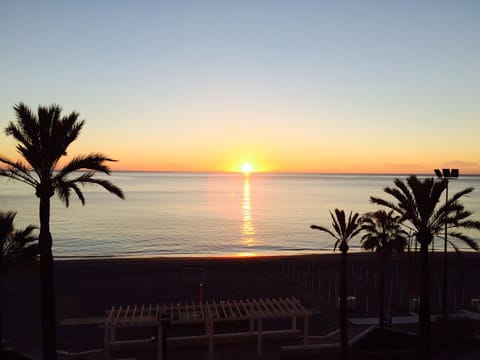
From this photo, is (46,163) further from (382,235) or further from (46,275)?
(382,235)

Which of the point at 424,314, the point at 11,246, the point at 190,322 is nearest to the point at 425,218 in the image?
the point at 424,314

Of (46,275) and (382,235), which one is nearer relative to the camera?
(46,275)

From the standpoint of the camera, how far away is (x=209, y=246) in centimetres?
6531

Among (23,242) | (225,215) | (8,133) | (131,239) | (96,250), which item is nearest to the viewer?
(8,133)

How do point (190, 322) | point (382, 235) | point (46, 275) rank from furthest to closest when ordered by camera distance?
point (382, 235) < point (190, 322) < point (46, 275)

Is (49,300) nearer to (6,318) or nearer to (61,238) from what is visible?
(6,318)

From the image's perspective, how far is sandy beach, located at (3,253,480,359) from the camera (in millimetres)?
22922

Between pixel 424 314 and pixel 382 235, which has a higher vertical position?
pixel 382 235

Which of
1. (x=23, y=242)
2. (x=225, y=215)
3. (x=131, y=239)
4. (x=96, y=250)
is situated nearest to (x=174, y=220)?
(x=225, y=215)

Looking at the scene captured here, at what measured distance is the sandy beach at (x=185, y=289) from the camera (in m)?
22.9

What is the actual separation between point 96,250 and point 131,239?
30.8 feet

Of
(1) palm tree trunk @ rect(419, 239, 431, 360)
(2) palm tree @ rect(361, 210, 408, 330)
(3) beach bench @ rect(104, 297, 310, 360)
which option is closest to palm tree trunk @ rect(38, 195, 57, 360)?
(3) beach bench @ rect(104, 297, 310, 360)

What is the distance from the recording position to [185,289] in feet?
107

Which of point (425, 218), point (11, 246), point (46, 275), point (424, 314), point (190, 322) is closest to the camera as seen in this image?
point (46, 275)
